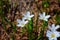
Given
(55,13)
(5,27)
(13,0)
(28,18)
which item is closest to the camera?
(28,18)

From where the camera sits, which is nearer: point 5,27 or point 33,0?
point 5,27

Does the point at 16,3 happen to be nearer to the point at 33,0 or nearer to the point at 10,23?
A: the point at 33,0

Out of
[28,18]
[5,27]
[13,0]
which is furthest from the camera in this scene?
[13,0]

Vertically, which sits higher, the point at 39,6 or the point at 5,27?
the point at 39,6

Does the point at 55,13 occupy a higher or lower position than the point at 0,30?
higher

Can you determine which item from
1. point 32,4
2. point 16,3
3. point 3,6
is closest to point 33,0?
point 32,4

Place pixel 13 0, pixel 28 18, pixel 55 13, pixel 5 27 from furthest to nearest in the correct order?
pixel 13 0 → pixel 55 13 → pixel 5 27 → pixel 28 18

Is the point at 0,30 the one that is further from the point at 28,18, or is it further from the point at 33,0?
the point at 33,0

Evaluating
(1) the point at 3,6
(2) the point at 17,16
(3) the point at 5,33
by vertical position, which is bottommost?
(3) the point at 5,33

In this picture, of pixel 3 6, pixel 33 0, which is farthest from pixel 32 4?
pixel 3 6
